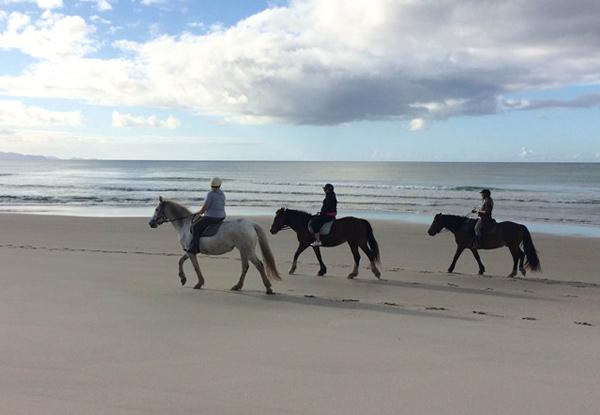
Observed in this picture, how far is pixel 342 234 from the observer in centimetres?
1101

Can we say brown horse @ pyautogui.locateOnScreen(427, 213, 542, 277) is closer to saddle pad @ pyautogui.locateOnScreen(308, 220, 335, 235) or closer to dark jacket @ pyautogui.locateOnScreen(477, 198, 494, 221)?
dark jacket @ pyautogui.locateOnScreen(477, 198, 494, 221)

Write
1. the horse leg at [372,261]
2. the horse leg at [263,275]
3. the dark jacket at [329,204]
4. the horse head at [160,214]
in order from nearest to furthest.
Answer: the horse leg at [263,275] < the horse head at [160,214] < the horse leg at [372,261] < the dark jacket at [329,204]

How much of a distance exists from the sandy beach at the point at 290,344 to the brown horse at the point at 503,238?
748mm

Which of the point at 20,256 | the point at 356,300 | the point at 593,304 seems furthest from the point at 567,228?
the point at 20,256

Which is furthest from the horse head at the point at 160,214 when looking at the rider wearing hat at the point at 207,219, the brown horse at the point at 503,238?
the brown horse at the point at 503,238

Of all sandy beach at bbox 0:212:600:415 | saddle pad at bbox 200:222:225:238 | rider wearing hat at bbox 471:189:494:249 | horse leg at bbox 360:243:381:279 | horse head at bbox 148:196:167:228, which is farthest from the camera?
rider wearing hat at bbox 471:189:494:249

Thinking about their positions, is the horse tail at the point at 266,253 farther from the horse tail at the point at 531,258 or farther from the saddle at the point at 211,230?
the horse tail at the point at 531,258

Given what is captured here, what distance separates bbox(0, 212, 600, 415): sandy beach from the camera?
3.84 meters

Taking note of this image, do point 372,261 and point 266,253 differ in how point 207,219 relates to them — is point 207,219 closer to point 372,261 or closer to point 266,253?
point 266,253

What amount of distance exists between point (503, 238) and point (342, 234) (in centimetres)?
394

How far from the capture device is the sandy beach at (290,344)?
3842 mm

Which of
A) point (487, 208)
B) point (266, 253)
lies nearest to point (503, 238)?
point (487, 208)

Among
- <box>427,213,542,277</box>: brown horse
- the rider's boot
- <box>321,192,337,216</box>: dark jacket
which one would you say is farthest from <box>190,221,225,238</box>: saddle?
<box>427,213,542,277</box>: brown horse

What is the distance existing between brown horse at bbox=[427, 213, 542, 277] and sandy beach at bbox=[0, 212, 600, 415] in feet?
2.46
